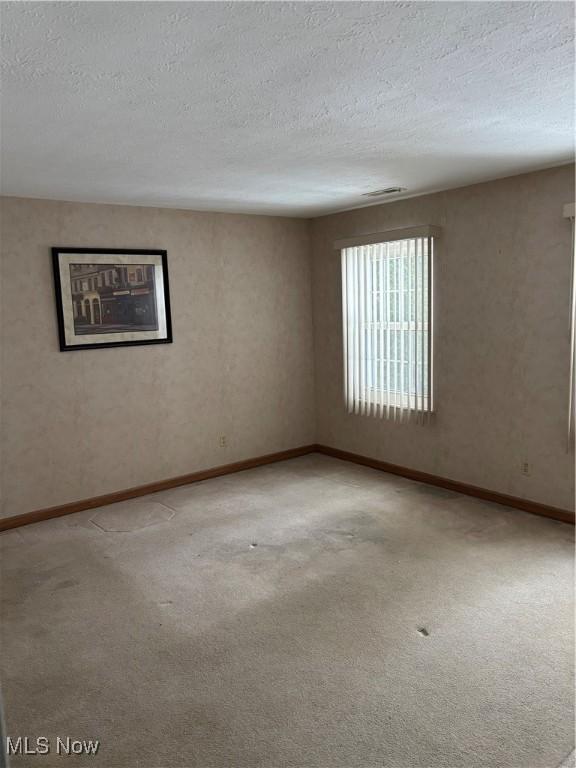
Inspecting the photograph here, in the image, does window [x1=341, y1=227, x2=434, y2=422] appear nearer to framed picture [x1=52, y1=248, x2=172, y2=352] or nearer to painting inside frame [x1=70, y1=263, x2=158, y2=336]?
framed picture [x1=52, y1=248, x2=172, y2=352]

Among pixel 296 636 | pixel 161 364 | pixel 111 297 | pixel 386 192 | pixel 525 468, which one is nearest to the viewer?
pixel 296 636

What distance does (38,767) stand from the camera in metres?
2.14

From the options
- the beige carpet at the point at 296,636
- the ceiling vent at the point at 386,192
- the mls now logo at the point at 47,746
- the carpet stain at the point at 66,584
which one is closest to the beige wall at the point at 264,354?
the ceiling vent at the point at 386,192

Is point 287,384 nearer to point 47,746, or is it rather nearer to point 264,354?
point 264,354

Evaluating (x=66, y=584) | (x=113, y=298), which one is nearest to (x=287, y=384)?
(x=113, y=298)

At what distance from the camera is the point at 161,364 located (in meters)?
5.14

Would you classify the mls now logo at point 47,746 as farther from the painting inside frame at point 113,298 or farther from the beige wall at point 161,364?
the painting inside frame at point 113,298

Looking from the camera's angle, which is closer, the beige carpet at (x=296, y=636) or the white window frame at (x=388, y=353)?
the beige carpet at (x=296, y=636)

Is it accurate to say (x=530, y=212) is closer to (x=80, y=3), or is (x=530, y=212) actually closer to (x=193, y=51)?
(x=193, y=51)

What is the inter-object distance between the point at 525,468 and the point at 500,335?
99 centimetres

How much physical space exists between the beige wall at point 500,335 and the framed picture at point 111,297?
1997mm

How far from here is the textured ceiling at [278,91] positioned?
1750 millimetres

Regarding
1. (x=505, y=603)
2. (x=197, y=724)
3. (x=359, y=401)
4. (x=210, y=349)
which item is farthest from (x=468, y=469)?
(x=197, y=724)

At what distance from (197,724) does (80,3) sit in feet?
8.04
